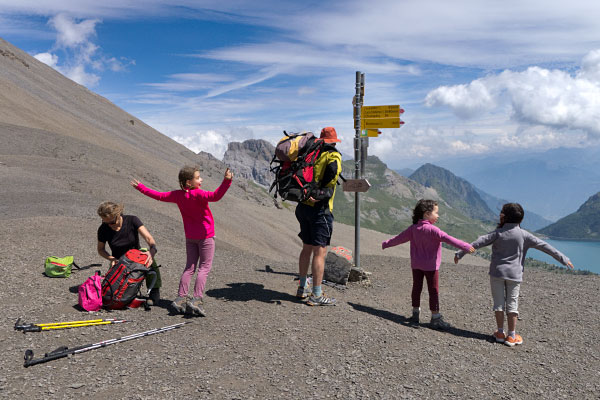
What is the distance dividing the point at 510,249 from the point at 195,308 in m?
5.66

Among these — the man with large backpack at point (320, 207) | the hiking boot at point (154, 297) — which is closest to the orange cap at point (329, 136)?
the man with large backpack at point (320, 207)

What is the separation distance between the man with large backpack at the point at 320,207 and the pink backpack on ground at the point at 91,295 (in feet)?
12.5

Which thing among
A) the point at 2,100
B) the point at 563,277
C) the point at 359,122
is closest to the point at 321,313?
the point at 359,122

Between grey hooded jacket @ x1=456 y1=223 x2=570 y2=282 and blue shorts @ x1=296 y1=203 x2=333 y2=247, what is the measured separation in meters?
2.46

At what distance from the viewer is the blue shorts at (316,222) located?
294 inches

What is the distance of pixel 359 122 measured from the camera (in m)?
10.5

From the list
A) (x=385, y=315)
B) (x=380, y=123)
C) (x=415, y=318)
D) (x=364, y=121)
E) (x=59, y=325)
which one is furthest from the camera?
(x=364, y=121)

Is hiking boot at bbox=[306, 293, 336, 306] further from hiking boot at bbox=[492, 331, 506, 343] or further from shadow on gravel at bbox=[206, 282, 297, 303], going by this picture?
hiking boot at bbox=[492, 331, 506, 343]

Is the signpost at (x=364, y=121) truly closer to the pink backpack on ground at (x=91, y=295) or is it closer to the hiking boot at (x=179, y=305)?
the hiking boot at (x=179, y=305)

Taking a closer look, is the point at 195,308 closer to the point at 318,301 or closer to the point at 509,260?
the point at 318,301

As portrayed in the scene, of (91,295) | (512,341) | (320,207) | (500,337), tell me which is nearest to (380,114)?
(320,207)

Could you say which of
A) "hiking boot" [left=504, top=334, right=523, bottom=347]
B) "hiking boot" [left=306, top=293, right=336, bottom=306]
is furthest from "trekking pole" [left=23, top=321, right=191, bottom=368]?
"hiking boot" [left=504, top=334, right=523, bottom=347]

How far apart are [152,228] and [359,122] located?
11.0 metres

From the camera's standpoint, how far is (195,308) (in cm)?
696
